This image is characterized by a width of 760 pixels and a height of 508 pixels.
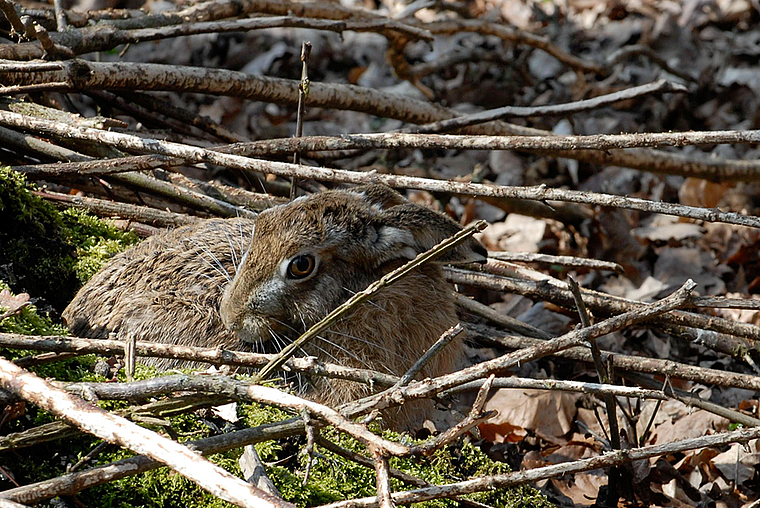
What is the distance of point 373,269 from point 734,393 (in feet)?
7.62

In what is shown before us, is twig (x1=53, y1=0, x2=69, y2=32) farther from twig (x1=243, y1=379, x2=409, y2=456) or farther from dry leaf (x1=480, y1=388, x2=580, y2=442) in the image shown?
dry leaf (x1=480, y1=388, x2=580, y2=442)

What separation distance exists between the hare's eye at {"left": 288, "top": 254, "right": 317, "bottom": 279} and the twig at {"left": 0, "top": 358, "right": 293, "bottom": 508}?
1.49 metres

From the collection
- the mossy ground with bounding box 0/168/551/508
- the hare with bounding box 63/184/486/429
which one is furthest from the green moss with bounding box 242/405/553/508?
the hare with bounding box 63/184/486/429

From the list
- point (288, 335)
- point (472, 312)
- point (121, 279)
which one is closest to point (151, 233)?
point (121, 279)

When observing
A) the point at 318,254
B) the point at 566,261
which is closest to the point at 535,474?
the point at 318,254

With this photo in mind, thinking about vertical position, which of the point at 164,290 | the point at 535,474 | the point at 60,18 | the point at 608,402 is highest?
the point at 60,18

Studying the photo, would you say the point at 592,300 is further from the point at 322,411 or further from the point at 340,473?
the point at 322,411

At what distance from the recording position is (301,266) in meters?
3.43

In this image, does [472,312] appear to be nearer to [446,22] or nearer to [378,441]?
[378,441]

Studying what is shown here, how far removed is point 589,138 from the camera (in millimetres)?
3260

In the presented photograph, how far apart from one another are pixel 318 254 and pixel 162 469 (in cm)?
137

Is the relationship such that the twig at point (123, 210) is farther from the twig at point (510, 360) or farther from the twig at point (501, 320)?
the twig at point (510, 360)

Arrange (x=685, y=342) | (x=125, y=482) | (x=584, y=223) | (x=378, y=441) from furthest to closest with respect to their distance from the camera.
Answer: (x=584, y=223) < (x=685, y=342) < (x=125, y=482) < (x=378, y=441)

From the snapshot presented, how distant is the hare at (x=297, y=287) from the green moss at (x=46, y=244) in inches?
10.9
